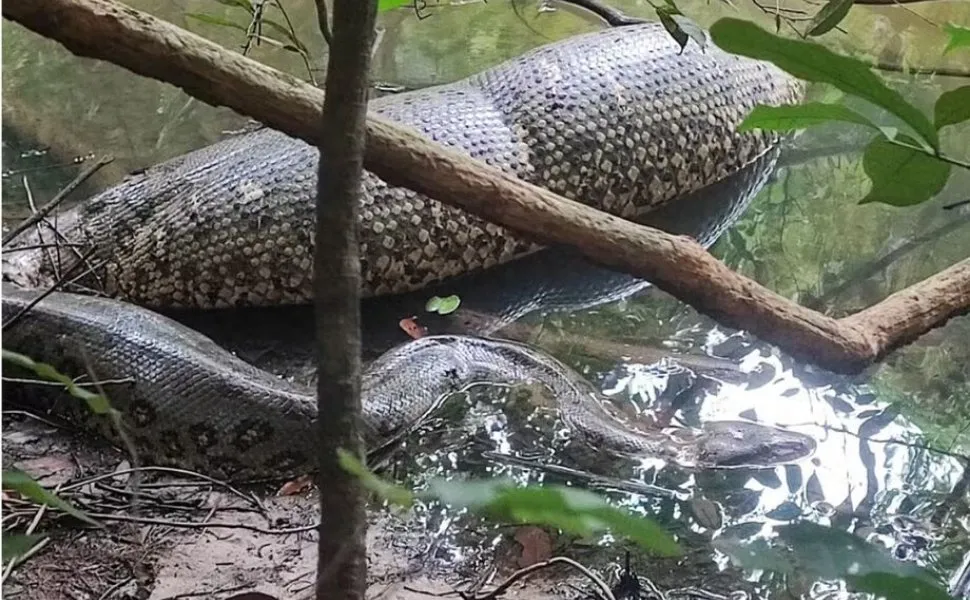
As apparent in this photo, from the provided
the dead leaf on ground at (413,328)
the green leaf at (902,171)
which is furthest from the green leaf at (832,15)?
the dead leaf on ground at (413,328)

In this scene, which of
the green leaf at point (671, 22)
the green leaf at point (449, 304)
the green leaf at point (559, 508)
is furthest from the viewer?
the green leaf at point (449, 304)

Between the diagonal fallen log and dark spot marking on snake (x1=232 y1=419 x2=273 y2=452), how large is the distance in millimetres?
432

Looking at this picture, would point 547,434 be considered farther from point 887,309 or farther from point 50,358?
point 50,358

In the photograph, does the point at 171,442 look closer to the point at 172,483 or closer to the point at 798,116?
the point at 172,483

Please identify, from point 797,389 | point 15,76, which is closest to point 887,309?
point 797,389

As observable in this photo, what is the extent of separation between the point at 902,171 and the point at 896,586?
196 mm

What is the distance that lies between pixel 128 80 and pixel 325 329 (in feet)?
5.99

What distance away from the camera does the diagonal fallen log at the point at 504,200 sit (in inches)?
33.2

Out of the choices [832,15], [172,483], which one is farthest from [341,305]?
[172,483]

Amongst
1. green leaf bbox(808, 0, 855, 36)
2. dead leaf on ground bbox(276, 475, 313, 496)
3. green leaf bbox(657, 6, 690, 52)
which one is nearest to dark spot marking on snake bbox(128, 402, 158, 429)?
dead leaf on ground bbox(276, 475, 313, 496)

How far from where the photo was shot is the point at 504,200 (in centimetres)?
107

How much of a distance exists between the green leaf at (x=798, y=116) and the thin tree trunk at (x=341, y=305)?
0.65ft

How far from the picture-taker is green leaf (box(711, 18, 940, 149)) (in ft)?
1.22

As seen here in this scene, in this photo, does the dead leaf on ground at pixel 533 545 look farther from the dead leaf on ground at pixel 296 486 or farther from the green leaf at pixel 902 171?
the green leaf at pixel 902 171
